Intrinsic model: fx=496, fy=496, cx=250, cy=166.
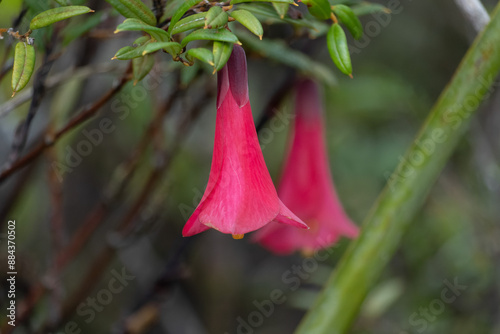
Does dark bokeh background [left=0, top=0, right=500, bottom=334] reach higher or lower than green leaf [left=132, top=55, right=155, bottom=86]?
lower

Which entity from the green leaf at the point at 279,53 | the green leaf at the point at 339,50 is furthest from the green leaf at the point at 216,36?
the green leaf at the point at 279,53

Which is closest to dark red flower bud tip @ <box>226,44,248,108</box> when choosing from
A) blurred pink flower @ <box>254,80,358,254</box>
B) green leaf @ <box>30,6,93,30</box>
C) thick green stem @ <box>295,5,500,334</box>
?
green leaf @ <box>30,6,93,30</box>

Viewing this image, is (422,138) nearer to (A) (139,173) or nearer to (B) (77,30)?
(B) (77,30)

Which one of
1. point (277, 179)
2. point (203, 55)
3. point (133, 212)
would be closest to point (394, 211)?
point (203, 55)

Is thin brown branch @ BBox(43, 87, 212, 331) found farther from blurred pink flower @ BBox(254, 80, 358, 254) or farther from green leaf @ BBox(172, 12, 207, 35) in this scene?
green leaf @ BBox(172, 12, 207, 35)

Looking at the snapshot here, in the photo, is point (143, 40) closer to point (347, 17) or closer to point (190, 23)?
point (190, 23)

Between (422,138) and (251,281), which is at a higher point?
(422,138)

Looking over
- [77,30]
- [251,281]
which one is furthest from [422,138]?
[251,281]

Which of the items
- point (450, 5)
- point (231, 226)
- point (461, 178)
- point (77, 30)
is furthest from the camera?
point (461, 178)
